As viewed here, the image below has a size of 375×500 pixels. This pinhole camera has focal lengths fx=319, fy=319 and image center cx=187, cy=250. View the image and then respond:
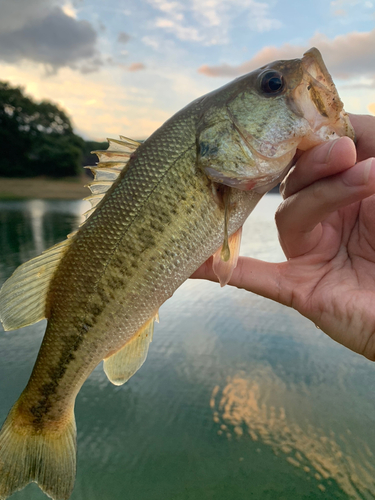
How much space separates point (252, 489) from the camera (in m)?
4.09

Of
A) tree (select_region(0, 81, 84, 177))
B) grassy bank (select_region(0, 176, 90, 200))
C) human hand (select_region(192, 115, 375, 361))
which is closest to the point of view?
human hand (select_region(192, 115, 375, 361))

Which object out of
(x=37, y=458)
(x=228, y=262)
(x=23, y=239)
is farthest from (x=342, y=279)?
(x=23, y=239)

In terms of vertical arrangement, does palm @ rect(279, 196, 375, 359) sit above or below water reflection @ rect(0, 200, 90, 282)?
above

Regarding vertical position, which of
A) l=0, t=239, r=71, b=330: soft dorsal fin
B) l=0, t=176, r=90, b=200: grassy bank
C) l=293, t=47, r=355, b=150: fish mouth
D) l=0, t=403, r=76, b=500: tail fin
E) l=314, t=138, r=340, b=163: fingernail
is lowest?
l=0, t=176, r=90, b=200: grassy bank

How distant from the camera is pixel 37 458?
1915mm

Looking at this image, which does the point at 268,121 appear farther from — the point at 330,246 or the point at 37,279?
the point at 37,279

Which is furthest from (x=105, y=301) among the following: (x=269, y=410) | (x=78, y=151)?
(x=78, y=151)

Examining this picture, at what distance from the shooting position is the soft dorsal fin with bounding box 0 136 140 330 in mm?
1938

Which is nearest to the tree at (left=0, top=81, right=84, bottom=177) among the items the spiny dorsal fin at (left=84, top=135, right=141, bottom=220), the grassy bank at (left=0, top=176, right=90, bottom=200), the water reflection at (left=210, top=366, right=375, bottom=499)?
the grassy bank at (left=0, top=176, right=90, bottom=200)

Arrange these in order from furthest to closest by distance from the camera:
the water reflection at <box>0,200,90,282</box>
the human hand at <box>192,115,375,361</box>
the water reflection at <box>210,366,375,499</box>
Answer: the water reflection at <box>0,200,90,282</box> → the water reflection at <box>210,366,375,499</box> → the human hand at <box>192,115,375,361</box>

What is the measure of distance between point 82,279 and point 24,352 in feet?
18.6

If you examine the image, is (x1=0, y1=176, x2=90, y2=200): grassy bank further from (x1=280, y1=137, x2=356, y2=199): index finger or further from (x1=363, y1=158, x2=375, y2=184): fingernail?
→ (x1=363, y1=158, x2=375, y2=184): fingernail

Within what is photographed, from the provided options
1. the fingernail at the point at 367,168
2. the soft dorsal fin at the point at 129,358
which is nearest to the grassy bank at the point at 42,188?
the soft dorsal fin at the point at 129,358

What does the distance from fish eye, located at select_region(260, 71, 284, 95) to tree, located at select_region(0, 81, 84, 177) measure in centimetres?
6039
